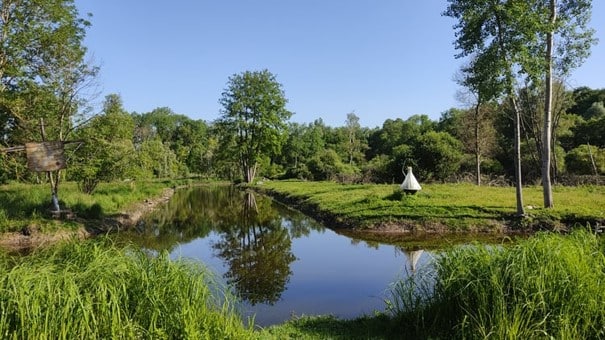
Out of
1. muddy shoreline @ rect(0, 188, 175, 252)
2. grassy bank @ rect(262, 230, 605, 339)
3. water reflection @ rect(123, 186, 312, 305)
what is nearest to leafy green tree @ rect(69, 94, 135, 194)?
muddy shoreline @ rect(0, 188, 175, 252)

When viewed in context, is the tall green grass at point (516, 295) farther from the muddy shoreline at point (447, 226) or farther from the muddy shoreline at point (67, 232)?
the muddy shoreline at point (67, 232)

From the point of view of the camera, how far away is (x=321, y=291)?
32.8 ft

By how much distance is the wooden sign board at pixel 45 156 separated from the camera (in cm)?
1379

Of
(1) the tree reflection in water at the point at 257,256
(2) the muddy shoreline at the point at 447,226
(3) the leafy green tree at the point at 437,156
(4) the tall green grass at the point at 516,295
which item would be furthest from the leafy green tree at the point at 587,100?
(4) the tall green grass at the point at 516,295

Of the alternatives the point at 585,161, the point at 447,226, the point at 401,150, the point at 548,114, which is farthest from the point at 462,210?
the point at 585,161

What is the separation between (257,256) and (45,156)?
27.0 feet

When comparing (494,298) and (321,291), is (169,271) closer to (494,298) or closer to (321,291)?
(494,298)

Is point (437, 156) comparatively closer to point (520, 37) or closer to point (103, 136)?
point (520, 37)

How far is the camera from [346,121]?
63844 mm

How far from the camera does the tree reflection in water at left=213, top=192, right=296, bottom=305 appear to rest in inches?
391

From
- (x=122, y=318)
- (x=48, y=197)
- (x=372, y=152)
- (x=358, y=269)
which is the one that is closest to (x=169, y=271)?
(x=122, y=318)

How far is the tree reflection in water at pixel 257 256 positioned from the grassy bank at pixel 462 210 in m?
3.20

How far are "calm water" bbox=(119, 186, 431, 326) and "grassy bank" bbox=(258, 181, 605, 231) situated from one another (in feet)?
5.19

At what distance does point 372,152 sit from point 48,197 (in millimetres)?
51645
